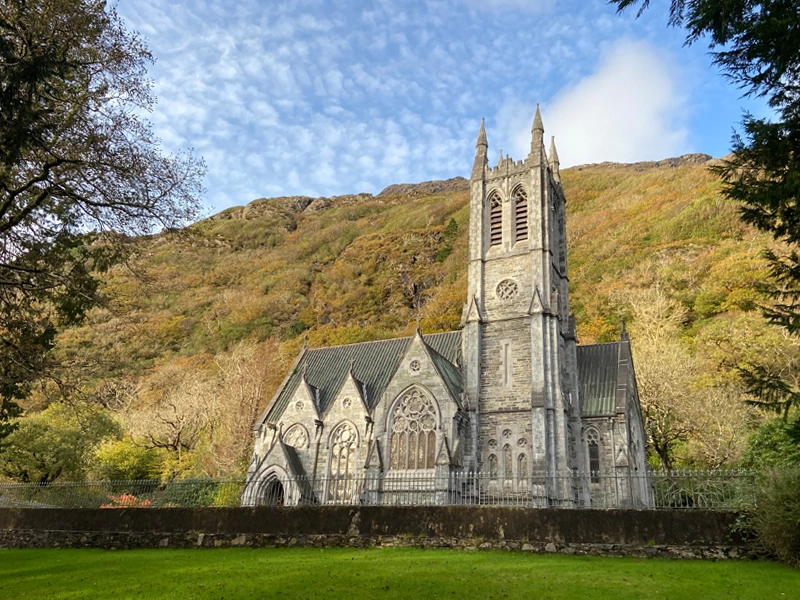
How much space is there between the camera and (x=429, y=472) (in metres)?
25.8

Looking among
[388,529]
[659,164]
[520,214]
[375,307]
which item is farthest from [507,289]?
[659,164]

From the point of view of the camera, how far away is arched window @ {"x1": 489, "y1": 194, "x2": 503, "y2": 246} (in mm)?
31062

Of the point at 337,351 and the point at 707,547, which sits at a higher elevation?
the point at 337,351

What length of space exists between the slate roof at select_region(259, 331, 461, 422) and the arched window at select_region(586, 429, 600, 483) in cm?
651

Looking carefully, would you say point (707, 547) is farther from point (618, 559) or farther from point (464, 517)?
point (464, 517)

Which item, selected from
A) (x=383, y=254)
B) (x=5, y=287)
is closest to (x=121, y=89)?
(x=5, y=287)

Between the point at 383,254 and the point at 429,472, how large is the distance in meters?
74.0

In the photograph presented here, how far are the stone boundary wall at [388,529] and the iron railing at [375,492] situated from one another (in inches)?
44.9

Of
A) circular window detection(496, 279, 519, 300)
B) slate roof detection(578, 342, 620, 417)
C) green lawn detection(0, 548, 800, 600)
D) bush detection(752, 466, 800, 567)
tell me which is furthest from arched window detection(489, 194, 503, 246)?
bush detection(752, 466, 800, 567)

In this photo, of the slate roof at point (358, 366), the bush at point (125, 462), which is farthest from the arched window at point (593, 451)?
the bush at point (125, 462)

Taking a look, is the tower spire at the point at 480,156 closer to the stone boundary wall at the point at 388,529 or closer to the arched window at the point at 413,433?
the arched window at the point at 413,433

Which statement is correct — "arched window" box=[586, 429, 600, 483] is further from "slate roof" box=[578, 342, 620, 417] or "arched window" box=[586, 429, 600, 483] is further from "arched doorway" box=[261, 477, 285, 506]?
"arched doorway" box=[261, 477, 285, 506]

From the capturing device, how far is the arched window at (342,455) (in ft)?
94.1

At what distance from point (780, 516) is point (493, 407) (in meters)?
16.3
